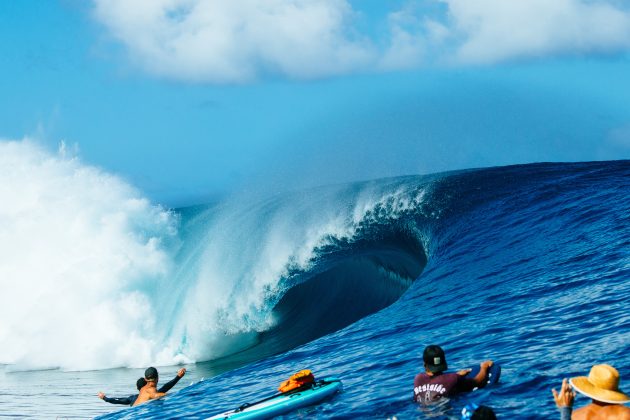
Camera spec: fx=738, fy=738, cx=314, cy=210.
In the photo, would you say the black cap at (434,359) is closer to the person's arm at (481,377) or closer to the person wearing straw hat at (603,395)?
the person's arm at (481,377)

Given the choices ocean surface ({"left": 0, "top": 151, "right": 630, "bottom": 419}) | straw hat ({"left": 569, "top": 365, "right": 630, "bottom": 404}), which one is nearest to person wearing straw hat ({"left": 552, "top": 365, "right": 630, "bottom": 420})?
straw hat ({"left": 569, "top": 365, "right": 630, "bottom": 404})

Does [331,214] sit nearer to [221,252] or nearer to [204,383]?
[221,252]

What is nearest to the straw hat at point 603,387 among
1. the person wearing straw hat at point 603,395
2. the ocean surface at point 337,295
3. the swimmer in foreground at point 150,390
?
the person wearing straw hat at point 603,395

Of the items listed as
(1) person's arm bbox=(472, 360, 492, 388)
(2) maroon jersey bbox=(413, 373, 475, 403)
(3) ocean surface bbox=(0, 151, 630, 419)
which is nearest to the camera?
(2) maroon jersey bbox=(413, 373, 475, 403)

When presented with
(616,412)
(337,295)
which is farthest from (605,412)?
(337,295)

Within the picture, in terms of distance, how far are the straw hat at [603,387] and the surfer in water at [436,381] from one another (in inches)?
102

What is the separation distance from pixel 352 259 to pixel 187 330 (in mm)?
6105

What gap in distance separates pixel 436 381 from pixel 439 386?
2.9 inches

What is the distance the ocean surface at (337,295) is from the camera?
11.2 meters

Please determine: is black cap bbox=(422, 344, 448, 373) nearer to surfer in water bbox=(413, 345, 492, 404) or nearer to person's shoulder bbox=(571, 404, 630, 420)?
surfer in water bbox=(413, 345, 492, 404)

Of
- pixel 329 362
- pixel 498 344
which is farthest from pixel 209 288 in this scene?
pixel 498 344

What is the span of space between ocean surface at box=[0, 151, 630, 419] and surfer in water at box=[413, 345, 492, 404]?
15 centimetres

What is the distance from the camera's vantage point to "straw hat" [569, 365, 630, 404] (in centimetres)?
632

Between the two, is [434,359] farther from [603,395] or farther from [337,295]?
[337,295]
